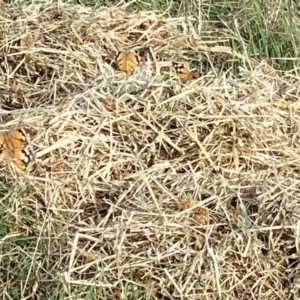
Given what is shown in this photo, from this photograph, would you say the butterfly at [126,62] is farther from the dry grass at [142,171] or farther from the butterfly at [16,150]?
the butterfly at [16,150]

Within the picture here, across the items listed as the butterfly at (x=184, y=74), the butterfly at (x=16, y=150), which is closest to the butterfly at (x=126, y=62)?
the butterfly at (x=184, y=74)

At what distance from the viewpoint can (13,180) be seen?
291cm

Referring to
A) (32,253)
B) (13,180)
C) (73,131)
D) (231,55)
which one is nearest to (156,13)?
Answer: (231,55)

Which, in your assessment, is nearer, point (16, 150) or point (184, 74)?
point (16, 150)

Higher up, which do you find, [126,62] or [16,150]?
[16,150]

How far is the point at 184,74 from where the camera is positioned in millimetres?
3537

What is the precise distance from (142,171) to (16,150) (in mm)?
424

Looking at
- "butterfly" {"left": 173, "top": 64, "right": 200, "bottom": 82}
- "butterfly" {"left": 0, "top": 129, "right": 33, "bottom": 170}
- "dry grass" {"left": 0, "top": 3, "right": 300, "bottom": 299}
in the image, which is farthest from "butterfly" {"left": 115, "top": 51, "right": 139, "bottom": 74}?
"butterfly" {"left": 0, "top": 129, "right": 33, "bottom": 170}

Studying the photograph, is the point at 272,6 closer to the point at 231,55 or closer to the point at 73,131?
the point at 231,55

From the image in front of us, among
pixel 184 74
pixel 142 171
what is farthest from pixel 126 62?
pixel 142 171

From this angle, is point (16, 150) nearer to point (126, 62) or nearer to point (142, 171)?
point (142, 171)

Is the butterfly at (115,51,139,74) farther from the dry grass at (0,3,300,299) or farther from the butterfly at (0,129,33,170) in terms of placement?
the butterfly at (0,129,33,170)

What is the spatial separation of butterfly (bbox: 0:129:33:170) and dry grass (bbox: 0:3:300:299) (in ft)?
0.12

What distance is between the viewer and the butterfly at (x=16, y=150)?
2.97 metres
